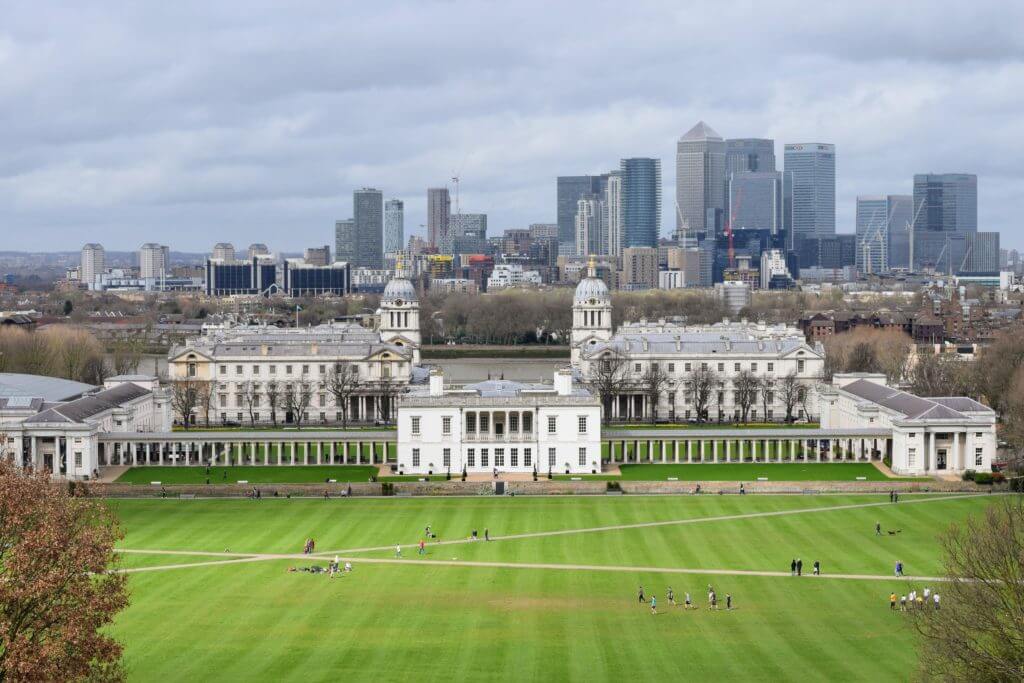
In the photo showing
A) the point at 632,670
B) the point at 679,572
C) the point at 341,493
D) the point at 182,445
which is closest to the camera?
the point at 632,670

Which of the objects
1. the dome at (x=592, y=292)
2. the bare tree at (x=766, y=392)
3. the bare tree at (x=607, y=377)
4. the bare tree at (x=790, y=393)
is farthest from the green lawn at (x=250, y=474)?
the dome at (x=592, y=292)

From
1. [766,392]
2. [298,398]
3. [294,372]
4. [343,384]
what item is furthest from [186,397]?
[766,392]

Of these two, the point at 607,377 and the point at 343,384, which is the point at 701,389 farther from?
the point at 343,384

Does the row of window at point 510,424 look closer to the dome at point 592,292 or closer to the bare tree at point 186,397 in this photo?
the bare tree at point 186,397

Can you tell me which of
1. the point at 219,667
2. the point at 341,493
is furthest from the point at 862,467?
the point at 219,667

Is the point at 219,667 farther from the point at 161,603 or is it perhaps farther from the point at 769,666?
the point at 769,666
